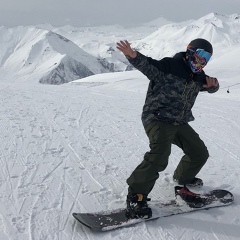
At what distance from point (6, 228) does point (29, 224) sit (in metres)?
0.26

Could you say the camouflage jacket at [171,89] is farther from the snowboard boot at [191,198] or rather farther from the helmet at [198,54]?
the snowboard boot at [191,198]

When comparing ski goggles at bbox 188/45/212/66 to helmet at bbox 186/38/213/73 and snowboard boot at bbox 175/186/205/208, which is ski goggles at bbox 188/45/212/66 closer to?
helmet at bbox 186/38/213/73

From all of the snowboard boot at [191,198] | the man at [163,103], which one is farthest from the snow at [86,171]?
the man at [163,103]

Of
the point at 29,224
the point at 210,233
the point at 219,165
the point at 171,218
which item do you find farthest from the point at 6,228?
the point at 219,165

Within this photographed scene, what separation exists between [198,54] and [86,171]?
2838mm

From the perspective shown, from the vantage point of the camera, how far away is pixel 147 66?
4113 mm

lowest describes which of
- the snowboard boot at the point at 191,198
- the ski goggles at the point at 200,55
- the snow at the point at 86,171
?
the snow at the point at 86,171

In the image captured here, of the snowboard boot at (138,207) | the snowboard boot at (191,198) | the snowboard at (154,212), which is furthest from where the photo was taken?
the snowboard boot at (191,198)

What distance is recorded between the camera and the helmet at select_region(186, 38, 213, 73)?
430 cm

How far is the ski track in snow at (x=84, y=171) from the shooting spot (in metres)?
4.07

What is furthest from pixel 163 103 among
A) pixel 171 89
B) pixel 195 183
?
pixel 195 183

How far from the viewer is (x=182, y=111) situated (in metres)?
4.54

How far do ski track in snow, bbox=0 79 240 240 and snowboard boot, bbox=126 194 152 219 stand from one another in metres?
0.14

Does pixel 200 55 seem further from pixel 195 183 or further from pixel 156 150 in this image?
pixel 195 183
